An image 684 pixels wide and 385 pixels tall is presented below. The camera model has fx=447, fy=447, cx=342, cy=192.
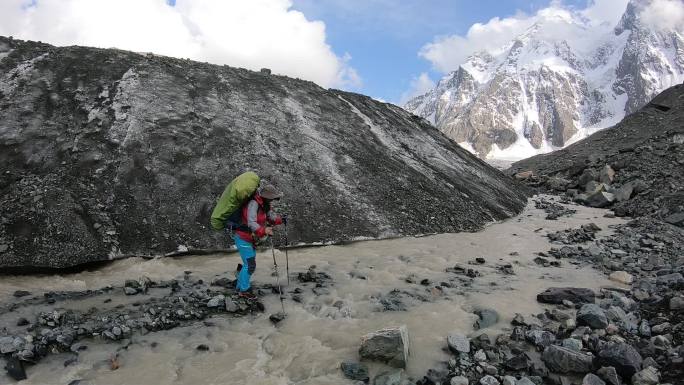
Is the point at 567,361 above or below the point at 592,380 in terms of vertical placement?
above

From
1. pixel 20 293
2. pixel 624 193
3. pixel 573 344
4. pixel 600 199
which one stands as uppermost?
pixel 624 193

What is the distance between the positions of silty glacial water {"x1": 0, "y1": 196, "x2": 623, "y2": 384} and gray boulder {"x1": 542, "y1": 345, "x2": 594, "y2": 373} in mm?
1154

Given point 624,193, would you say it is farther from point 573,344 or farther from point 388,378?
point 388,378

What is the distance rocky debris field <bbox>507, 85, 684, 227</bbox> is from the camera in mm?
21127

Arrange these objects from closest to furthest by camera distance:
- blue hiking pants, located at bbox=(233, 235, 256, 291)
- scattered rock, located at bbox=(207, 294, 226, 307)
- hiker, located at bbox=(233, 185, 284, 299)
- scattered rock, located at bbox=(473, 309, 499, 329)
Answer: scattered rock, located at bbox=(473, 309, 499, 329), scattered rock, located at bbox=(207, 294, 226, 307), hiker, located at bbox=(233, 185, 284, 299), blue hiking pants, located at bbox=(233, 235, 256, 291)

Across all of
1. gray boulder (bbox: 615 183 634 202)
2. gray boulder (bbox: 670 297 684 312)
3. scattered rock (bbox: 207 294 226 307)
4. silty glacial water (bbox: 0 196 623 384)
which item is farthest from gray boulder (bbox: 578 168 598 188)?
scattered rock (bbox: 207 294 226 307)

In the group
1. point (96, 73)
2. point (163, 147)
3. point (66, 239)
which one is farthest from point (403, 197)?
point (96, 73)

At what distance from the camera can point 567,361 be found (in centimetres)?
621

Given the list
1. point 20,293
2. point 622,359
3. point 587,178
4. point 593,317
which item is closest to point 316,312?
point 593,317

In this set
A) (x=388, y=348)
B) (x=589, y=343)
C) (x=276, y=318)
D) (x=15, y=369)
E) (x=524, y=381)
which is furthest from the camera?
(x=276, y=318)

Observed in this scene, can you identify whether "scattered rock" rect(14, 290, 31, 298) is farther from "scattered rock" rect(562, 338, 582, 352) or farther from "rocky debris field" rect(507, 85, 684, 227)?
"rocky debris field" rect(507, 85, 684, 227)

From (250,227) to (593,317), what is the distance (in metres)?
6.28

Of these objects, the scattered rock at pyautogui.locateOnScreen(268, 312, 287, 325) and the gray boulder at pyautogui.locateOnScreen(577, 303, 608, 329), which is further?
the scattered rock at pyautogui.locateOnScreen(268, 312, 287, 325)

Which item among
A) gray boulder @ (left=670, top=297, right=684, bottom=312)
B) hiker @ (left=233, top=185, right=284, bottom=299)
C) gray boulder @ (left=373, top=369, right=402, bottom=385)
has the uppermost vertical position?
hiker @ (left=233, top=185, right=284, bottom=299)
